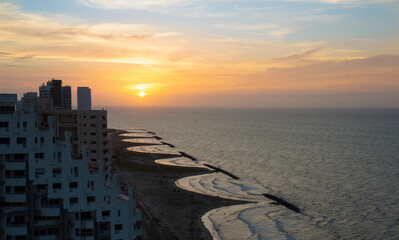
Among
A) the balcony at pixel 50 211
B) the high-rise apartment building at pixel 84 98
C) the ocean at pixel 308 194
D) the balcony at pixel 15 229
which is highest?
the high-rise apartment building at pixel 84 98

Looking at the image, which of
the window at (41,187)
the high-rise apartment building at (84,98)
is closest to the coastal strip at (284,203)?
the high-rise apartment building at (84,98)

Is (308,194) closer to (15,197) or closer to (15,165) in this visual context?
(15,197)

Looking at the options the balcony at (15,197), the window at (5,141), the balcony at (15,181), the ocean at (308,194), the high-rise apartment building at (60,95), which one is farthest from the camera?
the high-rise apartment building at (60,95)

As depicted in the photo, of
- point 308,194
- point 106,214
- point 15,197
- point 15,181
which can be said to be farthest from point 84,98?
point 308,194

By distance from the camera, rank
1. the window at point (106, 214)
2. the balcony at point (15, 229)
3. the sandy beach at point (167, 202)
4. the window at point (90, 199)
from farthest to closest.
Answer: the sandy beach at point (167, 202), the window at point (106, 214), the window at point (90, 199), the balcony at point (15, 229)

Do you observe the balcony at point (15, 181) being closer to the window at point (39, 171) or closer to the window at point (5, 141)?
the window at point (39, 171)
